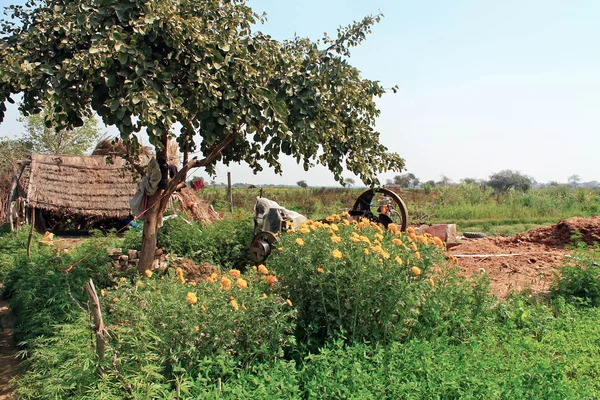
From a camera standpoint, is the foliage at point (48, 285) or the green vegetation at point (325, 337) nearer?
the green vegetation at point (325, 337)

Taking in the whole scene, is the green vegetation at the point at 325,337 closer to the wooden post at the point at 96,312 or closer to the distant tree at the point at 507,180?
the wooden post at the point at 96,312

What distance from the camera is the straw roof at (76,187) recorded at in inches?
465

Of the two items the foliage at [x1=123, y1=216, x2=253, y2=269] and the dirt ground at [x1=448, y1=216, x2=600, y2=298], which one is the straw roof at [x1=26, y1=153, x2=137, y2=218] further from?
the dirt ground at [x1=448, y1=216, x2=600, y2=298]

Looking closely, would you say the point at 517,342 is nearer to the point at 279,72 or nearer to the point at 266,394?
the point at 266,394

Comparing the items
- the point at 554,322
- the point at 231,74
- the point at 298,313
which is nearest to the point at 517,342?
the point at 554,322

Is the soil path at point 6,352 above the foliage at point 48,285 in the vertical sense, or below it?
below

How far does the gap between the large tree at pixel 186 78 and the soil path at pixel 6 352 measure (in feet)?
4.89

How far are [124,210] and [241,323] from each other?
33.1 feet

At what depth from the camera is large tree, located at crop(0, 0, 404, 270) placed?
12.1ft

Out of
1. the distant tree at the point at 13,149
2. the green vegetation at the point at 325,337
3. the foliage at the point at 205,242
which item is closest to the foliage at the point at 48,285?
the green vegetation at the point at 325,337

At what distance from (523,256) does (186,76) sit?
6.02 m

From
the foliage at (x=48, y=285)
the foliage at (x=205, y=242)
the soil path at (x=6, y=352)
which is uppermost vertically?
the foliage at (x=205, y=242)

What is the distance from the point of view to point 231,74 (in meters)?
4.24

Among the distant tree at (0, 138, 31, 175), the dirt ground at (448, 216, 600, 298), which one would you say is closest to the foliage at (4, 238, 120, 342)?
the dirt ground at (448, 216, 600, 298)
